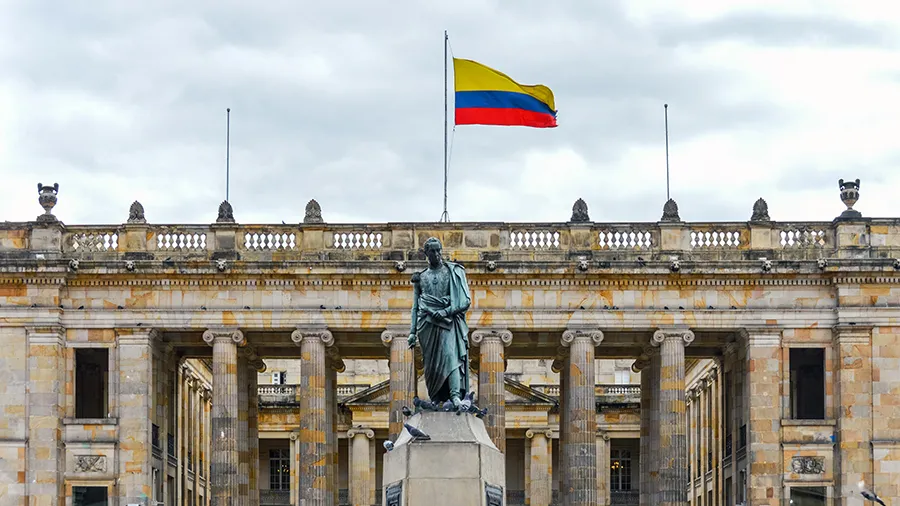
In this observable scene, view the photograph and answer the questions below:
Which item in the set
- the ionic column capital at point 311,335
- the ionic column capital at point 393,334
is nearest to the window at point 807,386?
the ionic column capital at point 393,334

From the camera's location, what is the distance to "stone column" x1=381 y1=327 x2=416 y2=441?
2660 inches

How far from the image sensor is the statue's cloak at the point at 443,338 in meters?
31.9

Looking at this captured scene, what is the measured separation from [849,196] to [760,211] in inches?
127

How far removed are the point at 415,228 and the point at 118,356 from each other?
11.7 m

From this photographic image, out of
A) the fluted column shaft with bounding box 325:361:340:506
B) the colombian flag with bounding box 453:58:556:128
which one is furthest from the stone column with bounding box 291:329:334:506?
the colombian flag with bounding box 453:58:556:128

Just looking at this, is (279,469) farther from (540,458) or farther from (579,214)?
(579,214)

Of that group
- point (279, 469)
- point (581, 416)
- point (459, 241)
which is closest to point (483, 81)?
point (459, 241)

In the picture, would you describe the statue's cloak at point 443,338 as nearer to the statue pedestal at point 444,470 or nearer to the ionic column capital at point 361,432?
the statue pedestal at point 444,470

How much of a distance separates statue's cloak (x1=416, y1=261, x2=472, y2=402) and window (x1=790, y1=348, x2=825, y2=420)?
39200 mm

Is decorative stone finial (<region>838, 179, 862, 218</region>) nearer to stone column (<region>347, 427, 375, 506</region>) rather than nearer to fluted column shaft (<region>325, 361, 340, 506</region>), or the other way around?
fluted column shaft (<region>325, 361, 340, 506</region>)

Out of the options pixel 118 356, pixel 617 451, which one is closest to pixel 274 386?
pixel 617 451

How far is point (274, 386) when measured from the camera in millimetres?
90875

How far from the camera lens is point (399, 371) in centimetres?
6769

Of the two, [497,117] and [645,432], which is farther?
[645,432]
